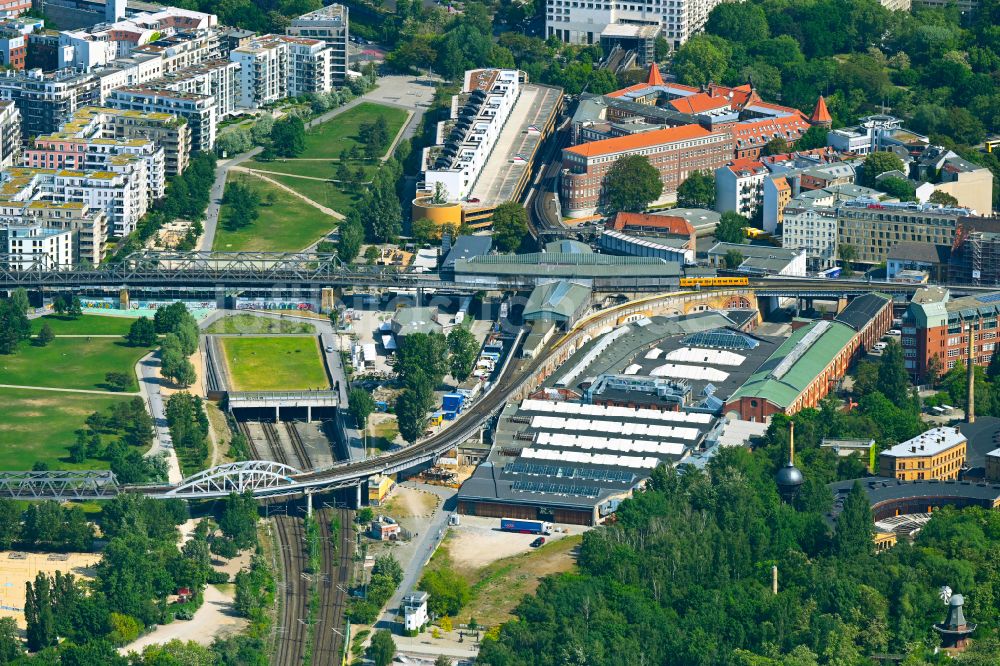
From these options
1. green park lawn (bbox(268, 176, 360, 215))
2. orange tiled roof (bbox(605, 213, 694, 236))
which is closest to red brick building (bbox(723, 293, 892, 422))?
orange tiled roof (bbox(605, 213, 694, 236))

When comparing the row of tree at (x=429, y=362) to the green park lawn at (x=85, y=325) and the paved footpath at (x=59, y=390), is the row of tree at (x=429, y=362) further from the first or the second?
the green park lawn at (x=85, y=325)

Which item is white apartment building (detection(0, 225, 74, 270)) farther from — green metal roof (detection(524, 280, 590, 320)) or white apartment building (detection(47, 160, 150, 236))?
green metal roof (detection(524, 280, 590, 320))

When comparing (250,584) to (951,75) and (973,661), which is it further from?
(951,75)

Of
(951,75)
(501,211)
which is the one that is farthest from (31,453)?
(951,75)

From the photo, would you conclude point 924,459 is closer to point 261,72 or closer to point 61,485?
point 61,485

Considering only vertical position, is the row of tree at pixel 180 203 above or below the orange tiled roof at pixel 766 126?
below

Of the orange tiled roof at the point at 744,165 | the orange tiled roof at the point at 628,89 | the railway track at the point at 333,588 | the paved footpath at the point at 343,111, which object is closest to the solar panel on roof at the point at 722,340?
the orange tiled roof at the point at 744,165
